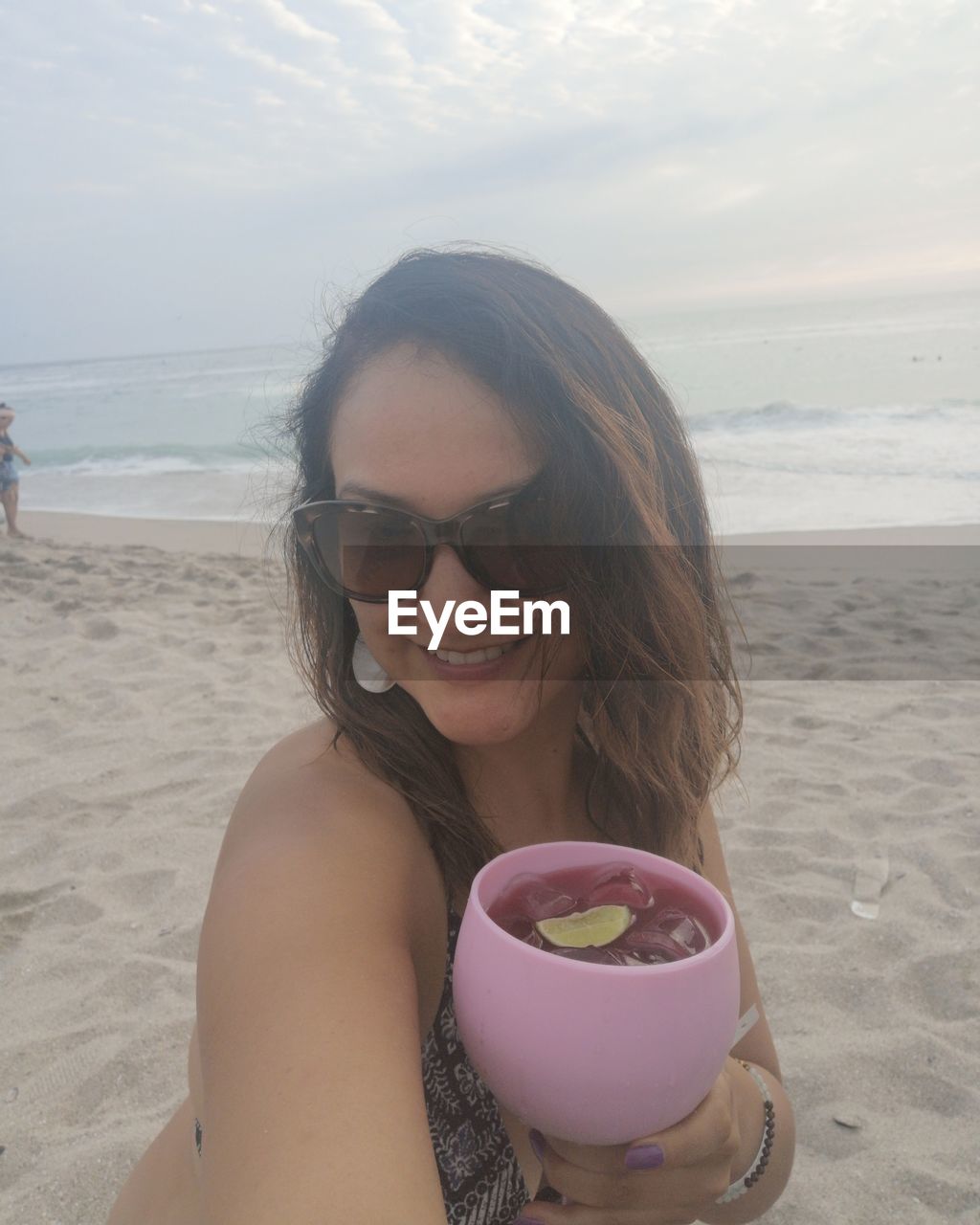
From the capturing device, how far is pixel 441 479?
43.3 inches

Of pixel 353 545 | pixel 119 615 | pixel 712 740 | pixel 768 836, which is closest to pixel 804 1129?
pixel 712 740

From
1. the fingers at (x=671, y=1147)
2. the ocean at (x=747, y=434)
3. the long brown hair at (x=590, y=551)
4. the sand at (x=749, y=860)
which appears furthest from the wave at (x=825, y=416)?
the fingers at (x=671, y=1147)

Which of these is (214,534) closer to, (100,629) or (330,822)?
(100,629)

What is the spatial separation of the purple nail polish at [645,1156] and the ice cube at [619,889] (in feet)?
0.69

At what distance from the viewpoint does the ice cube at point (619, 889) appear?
0.88 m

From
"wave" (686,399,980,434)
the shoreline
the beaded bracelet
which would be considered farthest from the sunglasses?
"wave" (686,399,980,434)

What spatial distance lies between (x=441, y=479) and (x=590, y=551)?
228mm

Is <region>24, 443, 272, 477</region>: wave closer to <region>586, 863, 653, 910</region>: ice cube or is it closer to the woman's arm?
the woman's arm

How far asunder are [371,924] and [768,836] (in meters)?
2.65

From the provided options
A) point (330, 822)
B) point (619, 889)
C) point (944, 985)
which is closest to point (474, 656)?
point (330, 822)

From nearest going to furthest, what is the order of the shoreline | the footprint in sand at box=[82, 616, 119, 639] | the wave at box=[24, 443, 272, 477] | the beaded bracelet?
the beaded bracelet, the footprint in sand at box=[82, 616, 119, 639], the shoreline, the wave at box=[24, 443, 272, 477]

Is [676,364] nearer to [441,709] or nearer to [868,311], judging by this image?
[868,311]

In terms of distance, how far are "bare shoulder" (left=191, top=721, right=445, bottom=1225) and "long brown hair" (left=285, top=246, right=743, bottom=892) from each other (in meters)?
0.15

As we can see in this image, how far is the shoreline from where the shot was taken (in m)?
8.16
